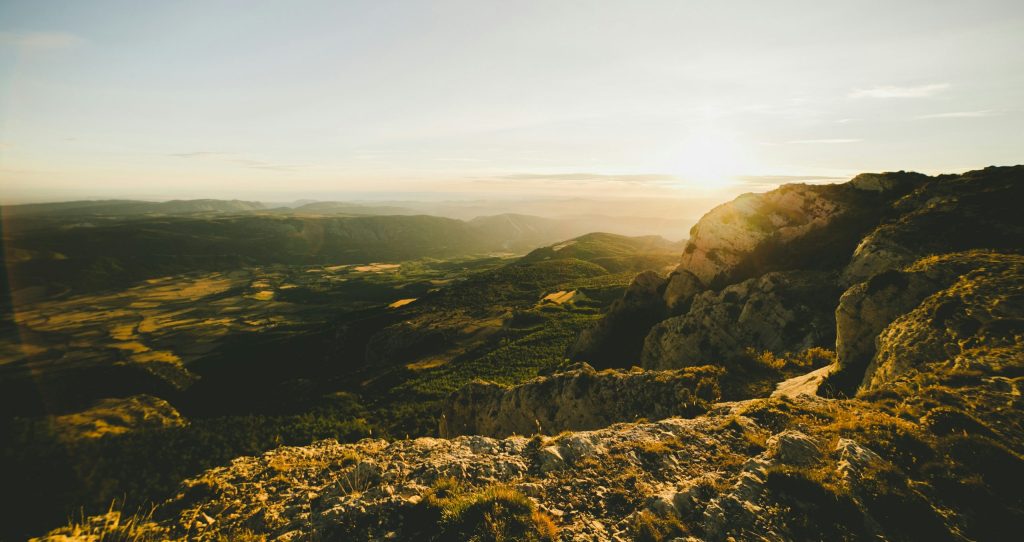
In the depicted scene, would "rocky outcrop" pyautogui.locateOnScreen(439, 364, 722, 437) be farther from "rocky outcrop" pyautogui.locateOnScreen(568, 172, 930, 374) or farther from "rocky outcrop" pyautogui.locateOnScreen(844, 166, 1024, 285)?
"rocky outcrop" pyautogui.locateOnScreen(844, 166, 1024, 285)

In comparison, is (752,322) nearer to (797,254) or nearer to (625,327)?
(797,254)

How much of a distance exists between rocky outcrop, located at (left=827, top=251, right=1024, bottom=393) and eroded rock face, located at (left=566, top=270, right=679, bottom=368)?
21.9m

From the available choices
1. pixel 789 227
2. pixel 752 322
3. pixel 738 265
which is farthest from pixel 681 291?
pixel 789 227

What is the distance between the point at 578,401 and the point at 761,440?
1159 centimetres

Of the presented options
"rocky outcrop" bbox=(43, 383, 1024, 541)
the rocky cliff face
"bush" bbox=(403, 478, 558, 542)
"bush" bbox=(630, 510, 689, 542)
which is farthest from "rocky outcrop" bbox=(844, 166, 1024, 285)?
"bush" bbox=(403, 478, 558, 542)

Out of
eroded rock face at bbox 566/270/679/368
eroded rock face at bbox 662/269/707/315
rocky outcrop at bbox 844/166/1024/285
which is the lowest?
eroded rock face at bbox 566/270/679/368

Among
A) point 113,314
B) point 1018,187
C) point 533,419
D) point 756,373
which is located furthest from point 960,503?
point 113,314

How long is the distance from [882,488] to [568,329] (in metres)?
65.5

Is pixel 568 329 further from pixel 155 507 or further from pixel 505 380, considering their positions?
pixel 155 507

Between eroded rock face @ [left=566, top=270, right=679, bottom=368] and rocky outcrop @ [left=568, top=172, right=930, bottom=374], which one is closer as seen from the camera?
rocky outcrop @ [left=568, top=172, right=930, bottom=374]

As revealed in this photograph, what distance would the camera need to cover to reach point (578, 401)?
22406 millimetres

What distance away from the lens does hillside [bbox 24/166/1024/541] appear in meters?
8.40

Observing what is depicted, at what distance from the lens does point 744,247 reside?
126 ft

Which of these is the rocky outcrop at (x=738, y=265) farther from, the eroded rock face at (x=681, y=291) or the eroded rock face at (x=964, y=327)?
the eroded rock face at (x=964, y=327)
